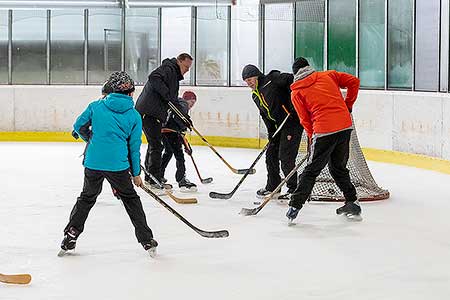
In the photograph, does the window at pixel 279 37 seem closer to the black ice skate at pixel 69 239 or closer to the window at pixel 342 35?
the window at pixel 342 35

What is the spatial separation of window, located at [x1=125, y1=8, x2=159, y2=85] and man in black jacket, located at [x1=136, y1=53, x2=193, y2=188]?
21.5 feet

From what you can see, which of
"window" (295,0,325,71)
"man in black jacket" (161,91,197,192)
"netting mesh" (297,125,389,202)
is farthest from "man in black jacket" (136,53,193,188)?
"window" (295,0,325,71)

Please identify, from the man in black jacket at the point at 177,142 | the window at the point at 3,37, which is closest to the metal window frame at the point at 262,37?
the window at the point at 3,37

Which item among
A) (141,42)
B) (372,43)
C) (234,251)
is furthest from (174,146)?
(141,42)

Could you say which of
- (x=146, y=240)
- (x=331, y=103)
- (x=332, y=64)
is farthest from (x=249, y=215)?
(x=332, y=64)

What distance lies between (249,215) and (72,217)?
1798 mm

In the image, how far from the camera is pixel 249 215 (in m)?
6.28

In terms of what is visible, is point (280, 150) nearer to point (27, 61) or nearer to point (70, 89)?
point (70, 89)

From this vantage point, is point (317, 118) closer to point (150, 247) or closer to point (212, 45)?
point (150, 247)

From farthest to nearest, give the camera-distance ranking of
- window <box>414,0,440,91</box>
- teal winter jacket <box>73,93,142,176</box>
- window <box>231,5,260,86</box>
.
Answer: window <box>231,5,260,86</box>, window <box>414,0,440,91</box>, teal winter jacket <box>73,93,142,176</box>

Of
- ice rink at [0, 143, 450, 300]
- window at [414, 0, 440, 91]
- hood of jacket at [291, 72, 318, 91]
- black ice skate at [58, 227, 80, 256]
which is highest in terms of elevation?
window at [414, 0, 440, 91]

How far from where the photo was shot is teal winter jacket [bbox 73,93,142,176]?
461 centimetres

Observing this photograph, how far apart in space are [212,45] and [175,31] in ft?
2.14

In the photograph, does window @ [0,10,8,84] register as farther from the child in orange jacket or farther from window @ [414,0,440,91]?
the child in orange jacket
